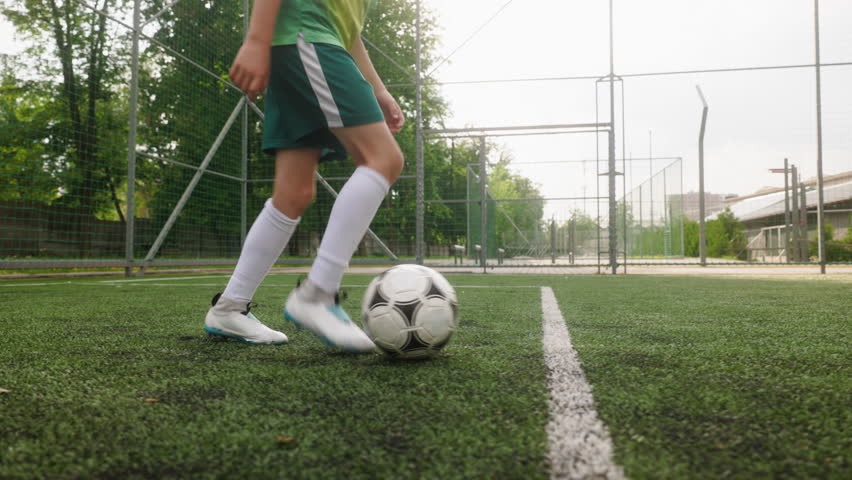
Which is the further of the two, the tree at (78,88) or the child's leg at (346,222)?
the tree at (78,88)

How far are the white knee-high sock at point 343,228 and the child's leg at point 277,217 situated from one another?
239mm

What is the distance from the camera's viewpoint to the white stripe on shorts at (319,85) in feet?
5.69

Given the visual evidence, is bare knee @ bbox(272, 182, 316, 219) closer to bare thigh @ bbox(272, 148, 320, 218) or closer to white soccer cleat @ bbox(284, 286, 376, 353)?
bare thigh @ bbox(272, 148, 320, 218)

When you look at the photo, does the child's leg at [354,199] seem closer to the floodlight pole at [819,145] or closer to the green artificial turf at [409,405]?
the green artificial turf at [409,405]

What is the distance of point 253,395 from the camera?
47.6 inches

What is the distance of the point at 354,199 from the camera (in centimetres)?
178

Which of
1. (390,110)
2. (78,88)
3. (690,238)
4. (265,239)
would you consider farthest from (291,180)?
(690,238)

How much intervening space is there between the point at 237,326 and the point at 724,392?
150 centimetres

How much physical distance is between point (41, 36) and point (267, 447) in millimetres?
10434

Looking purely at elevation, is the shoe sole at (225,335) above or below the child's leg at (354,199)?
below

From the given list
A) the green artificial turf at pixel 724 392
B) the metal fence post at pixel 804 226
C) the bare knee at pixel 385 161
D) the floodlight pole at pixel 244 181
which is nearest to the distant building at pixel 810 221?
the metal fence post at pixel 804 226

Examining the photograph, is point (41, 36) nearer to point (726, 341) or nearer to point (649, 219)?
point (726, 341)

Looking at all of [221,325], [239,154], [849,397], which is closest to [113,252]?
[239,154]

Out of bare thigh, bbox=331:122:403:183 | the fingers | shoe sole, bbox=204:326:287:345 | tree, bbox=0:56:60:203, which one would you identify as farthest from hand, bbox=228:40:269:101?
tree, bbox=0:56:60:203
